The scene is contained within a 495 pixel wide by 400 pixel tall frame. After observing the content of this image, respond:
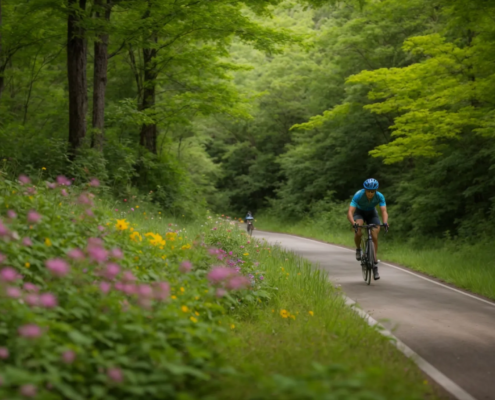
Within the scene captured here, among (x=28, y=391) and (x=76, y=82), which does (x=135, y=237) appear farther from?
(x=76, y=82)

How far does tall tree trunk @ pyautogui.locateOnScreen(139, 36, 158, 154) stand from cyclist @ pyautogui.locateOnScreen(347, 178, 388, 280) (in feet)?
34.2

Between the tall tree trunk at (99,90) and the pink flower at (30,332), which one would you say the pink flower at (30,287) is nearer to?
the pink flower at (30,332)

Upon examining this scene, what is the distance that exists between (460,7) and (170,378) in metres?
14.2

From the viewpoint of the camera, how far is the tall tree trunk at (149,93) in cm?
2036

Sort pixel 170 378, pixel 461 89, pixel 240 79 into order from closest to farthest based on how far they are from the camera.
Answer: pixel 170 378 → pixel 461 89 → pixel 240 79

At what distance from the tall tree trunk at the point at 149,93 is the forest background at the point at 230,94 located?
6cm

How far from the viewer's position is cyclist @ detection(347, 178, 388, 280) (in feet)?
36.1

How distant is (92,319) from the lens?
4.05m

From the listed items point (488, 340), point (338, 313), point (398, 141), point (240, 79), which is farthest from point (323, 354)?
point (240, 79)

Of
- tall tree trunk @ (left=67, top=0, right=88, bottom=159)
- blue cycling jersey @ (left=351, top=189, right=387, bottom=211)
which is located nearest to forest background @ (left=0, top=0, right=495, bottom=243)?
tall tree trunk @ (left=67, top=0, right=88, bottom=159)

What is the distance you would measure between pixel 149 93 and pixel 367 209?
12651 mm

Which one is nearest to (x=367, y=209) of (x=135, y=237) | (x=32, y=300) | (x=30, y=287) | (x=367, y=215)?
(x=367, y=215)

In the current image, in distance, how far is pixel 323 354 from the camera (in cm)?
493

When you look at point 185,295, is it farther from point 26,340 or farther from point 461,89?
point 461,89
